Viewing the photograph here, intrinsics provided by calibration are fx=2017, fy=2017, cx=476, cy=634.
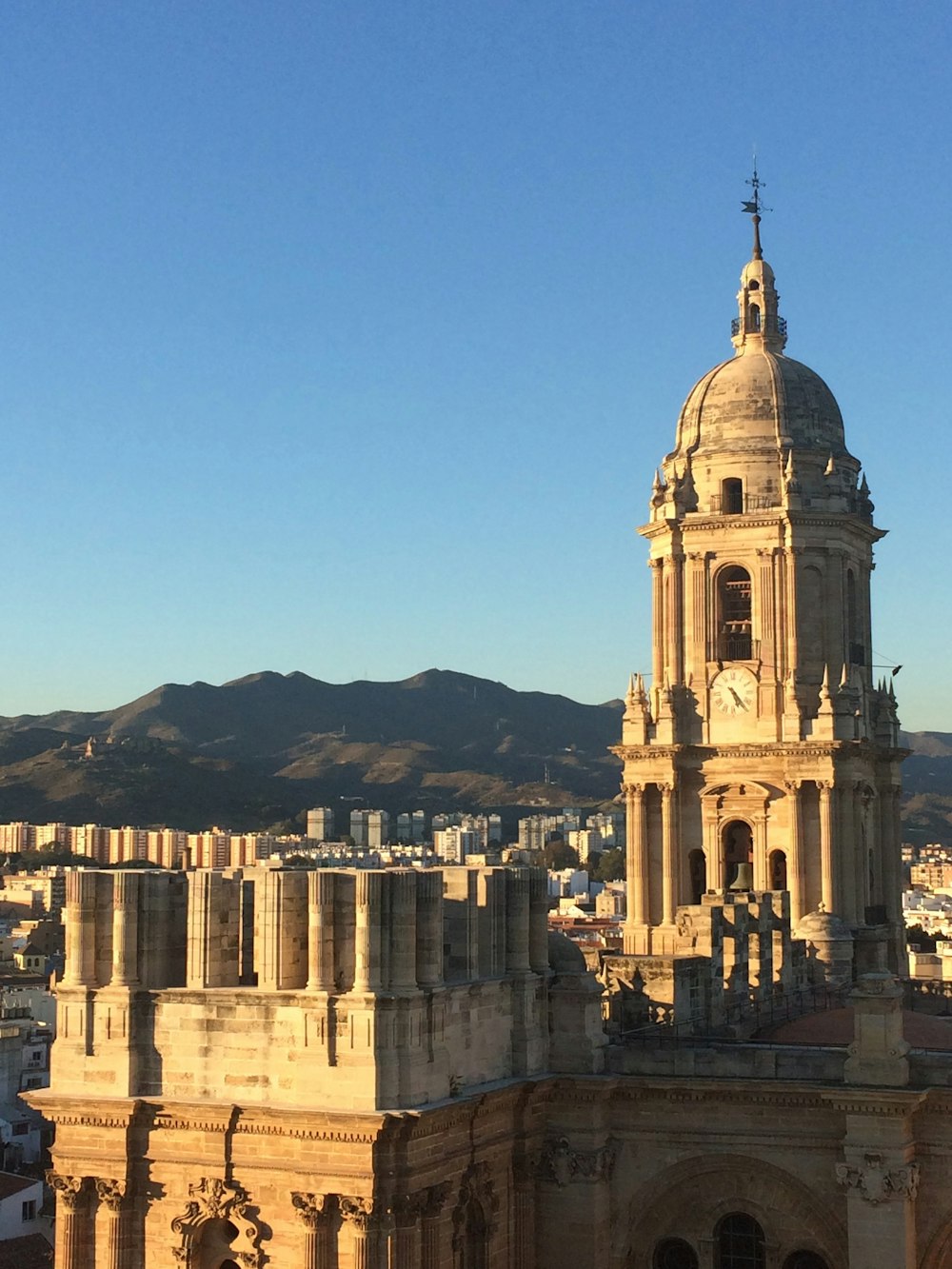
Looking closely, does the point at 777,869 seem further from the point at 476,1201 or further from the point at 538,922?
the point at 476,1201

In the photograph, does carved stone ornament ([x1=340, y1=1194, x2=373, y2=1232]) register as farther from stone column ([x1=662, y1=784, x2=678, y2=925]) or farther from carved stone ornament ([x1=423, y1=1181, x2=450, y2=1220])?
stone column ([x1=662, y1=784, x2=678, y2=925])

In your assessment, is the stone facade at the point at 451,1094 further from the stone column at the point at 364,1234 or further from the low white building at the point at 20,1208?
the low white building at the point at 20,1208

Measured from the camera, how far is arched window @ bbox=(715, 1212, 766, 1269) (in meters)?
38.3

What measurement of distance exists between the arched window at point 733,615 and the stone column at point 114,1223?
28580mm

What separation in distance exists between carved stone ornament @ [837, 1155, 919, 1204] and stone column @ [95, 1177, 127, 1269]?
12884 mm

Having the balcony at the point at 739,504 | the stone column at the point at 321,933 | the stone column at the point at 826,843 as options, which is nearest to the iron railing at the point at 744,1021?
the stone column at the point at 826,843

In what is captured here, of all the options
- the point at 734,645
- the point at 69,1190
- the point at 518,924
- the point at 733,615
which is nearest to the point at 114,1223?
the point at 69,1190

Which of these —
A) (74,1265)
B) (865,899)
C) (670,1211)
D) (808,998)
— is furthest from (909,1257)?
(865,899)

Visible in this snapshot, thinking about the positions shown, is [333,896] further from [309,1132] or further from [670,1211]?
[670,1211]

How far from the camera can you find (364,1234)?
1330 inches

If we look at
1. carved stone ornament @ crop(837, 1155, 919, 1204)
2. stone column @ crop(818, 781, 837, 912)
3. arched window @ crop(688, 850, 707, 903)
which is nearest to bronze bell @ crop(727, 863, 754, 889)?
arched window @ crop(688, 850, 707, 903)

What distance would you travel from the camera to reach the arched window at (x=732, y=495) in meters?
59.9

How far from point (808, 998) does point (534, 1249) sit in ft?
39.4

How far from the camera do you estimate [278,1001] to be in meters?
34.6
